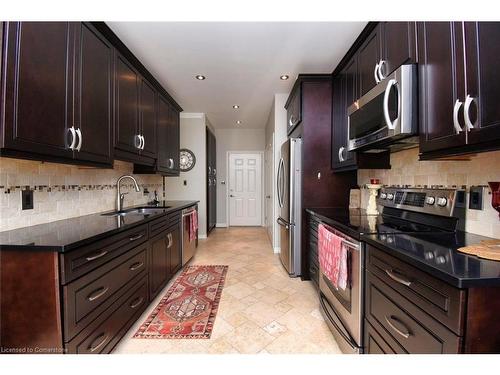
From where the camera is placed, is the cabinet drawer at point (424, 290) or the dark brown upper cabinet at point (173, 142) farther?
the dark brown upper cabinet at point (173, 142)

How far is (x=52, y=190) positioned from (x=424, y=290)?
233 cm

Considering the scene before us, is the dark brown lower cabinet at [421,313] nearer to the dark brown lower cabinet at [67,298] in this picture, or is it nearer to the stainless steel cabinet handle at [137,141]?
the dark brown lower cabinet at [67,298]

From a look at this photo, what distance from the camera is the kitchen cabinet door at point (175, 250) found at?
251cm

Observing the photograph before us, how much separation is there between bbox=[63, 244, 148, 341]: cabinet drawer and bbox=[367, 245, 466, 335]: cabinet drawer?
5.09ft

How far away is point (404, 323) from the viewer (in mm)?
947

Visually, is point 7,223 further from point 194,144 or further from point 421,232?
point 194,144

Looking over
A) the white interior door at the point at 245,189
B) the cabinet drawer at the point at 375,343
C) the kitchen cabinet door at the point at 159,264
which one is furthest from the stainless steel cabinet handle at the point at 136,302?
the white interior door at the point at 245,189

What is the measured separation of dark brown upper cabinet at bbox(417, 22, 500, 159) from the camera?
876 millimetres

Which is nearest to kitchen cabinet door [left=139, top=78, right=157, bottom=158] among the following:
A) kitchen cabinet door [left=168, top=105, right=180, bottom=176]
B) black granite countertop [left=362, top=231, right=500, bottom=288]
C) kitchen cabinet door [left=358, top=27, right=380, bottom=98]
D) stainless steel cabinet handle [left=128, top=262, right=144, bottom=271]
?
kitchen cabinet door [left=168, top=105, right=180, bottom=176]

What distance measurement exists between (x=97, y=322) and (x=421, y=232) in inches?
77.3

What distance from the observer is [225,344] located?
1571mm

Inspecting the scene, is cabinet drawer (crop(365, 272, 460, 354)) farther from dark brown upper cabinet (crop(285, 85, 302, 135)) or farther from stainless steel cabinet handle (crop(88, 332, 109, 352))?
dark brown upper cabinet (crop(285, 85, 302, 135))

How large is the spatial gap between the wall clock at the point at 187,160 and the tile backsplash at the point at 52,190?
1916 mm
